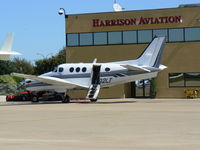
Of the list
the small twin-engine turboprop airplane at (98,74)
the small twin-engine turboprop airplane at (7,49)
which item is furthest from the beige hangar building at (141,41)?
the small twin-engine turboprop airplane at (98,74)

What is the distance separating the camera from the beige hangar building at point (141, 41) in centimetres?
4538

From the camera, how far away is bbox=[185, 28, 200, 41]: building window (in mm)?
45156

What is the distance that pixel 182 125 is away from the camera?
1614cm

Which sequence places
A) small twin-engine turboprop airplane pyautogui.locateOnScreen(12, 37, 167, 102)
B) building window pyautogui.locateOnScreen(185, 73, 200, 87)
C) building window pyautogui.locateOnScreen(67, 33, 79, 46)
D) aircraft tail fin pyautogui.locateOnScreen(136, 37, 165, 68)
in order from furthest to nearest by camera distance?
building window pyautogui.locateOnScreen(67, 33, 79, 46), building window pyautogui.locateOnScreen(185, 73, 200, 87), aircraft tail fin pyautogui.locateOnScreen(136, 37, 165, 68), small twin-engine turboprop airplane pyautogui.locateOnScreen(12, 37, 167, 102)

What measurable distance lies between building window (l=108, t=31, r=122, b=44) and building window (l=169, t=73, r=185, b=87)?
6614 mm

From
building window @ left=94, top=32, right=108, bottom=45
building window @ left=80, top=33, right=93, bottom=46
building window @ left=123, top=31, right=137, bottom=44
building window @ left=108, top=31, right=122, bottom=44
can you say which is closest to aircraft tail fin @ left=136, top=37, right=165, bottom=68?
building window @ left=123, top=31, right=137, bottom=44

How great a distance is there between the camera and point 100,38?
48406 millimetres

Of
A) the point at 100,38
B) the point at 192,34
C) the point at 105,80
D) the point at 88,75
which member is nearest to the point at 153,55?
the point at 105,80

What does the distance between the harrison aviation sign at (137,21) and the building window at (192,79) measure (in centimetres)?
559

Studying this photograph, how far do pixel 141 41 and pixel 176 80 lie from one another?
5446mm

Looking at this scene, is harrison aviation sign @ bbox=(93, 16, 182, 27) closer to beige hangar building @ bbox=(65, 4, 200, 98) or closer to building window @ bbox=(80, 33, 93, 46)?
beige hangar building @ bbox=(65, 4, 200, 98)

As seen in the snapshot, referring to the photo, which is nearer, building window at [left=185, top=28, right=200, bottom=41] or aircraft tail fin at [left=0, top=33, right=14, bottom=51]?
building window at [left=185, top=28, right=200, bottom=41]

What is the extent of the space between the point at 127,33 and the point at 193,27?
22.6 feet

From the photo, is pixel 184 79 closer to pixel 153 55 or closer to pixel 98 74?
pixel 153 55
